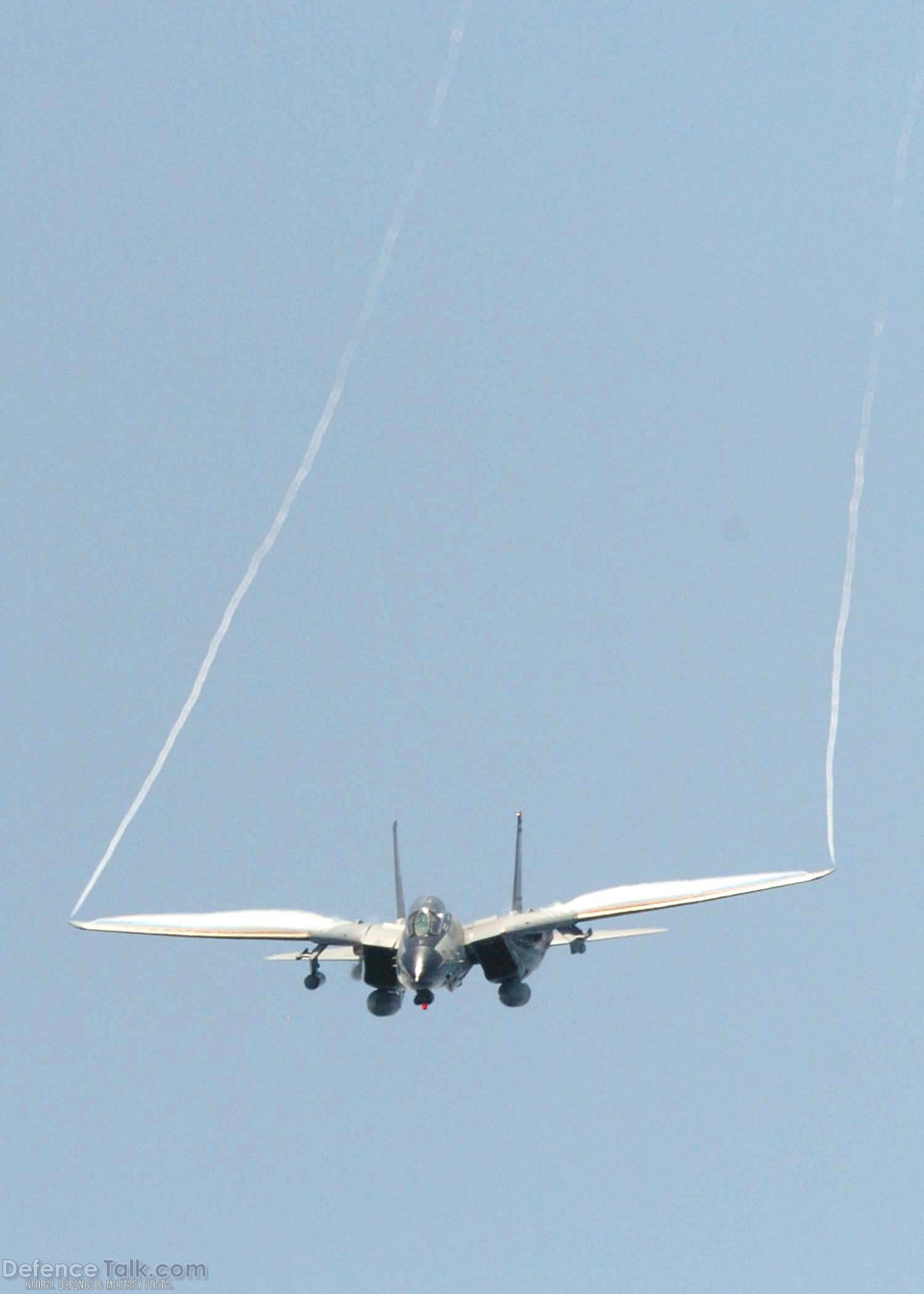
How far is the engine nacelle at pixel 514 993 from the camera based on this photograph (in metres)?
96.8

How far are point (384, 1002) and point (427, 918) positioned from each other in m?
4.93

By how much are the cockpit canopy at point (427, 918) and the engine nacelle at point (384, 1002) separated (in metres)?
3.94

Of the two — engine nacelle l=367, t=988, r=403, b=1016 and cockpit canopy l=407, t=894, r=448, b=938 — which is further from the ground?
cockpit canopy l=407, t=894, r=448, b=938

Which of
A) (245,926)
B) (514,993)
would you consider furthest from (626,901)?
(245,926)

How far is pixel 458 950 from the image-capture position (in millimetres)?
94062

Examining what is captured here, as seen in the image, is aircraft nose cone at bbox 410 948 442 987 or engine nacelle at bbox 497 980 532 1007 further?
engine nacelle at bbox 497 980 532 1007

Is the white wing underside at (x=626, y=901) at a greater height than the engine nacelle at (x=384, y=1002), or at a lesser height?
greater

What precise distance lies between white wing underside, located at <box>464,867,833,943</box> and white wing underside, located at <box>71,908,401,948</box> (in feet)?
12.8

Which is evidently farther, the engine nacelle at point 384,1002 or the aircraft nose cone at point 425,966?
the engine nacelle at point 384,1002

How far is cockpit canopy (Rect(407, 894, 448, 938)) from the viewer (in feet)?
306

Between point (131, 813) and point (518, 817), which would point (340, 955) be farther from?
point (131, 813)

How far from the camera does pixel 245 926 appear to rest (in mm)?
102125

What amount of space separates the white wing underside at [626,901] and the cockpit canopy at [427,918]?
67.5 inches

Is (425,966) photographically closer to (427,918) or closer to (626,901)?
(427,918)
